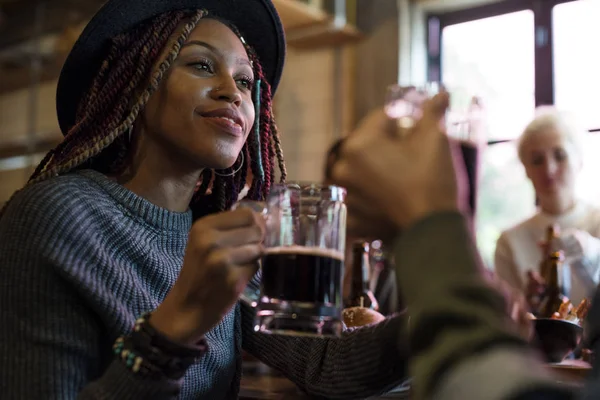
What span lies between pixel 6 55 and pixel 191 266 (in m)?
4.52

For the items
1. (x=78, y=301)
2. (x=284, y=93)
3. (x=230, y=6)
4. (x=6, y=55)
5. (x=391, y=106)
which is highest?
(x=6, y=55)

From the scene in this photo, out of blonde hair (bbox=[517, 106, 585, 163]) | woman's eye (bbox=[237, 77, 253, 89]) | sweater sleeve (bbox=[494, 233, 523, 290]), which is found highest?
blonde hair (bbox=[517, 106, 585, 163])

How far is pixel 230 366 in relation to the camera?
122 centimetres

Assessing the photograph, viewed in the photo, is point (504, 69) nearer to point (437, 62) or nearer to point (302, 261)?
point (437, 62)

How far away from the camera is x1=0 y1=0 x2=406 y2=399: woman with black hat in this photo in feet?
2.78

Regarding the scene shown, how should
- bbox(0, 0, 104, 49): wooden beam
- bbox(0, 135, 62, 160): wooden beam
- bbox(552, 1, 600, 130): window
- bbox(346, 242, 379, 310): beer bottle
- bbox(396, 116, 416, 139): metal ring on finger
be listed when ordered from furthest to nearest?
bbox(0, 135, 62, 160): wooden beam
bbox(0, 0, 104, 49): wooden beam
bbox(552, 1, 600, 130): window
bbox(346, 242, 379, 310): beer bottle
bbox(396, 116, 416, 139): metal ring on finger

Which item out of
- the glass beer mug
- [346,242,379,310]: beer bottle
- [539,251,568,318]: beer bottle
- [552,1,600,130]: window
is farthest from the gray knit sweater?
[552,1,600,130]: window

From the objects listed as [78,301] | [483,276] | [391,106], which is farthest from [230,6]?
[483,276]

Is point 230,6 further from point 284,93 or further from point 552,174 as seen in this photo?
point 284,93

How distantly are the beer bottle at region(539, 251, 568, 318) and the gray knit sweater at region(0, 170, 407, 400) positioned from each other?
828 mm

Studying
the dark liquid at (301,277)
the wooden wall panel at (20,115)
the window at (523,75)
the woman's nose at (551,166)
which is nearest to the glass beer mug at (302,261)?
the dark liquid at (301,277)

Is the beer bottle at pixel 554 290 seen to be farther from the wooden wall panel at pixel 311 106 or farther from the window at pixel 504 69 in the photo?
the wooden wall panel at pixel 311 106

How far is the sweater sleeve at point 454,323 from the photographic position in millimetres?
501

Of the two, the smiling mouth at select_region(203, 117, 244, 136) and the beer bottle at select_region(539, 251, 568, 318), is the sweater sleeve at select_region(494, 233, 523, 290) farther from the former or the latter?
the smiling mouth at select_region(203, 117, 244, 136)
